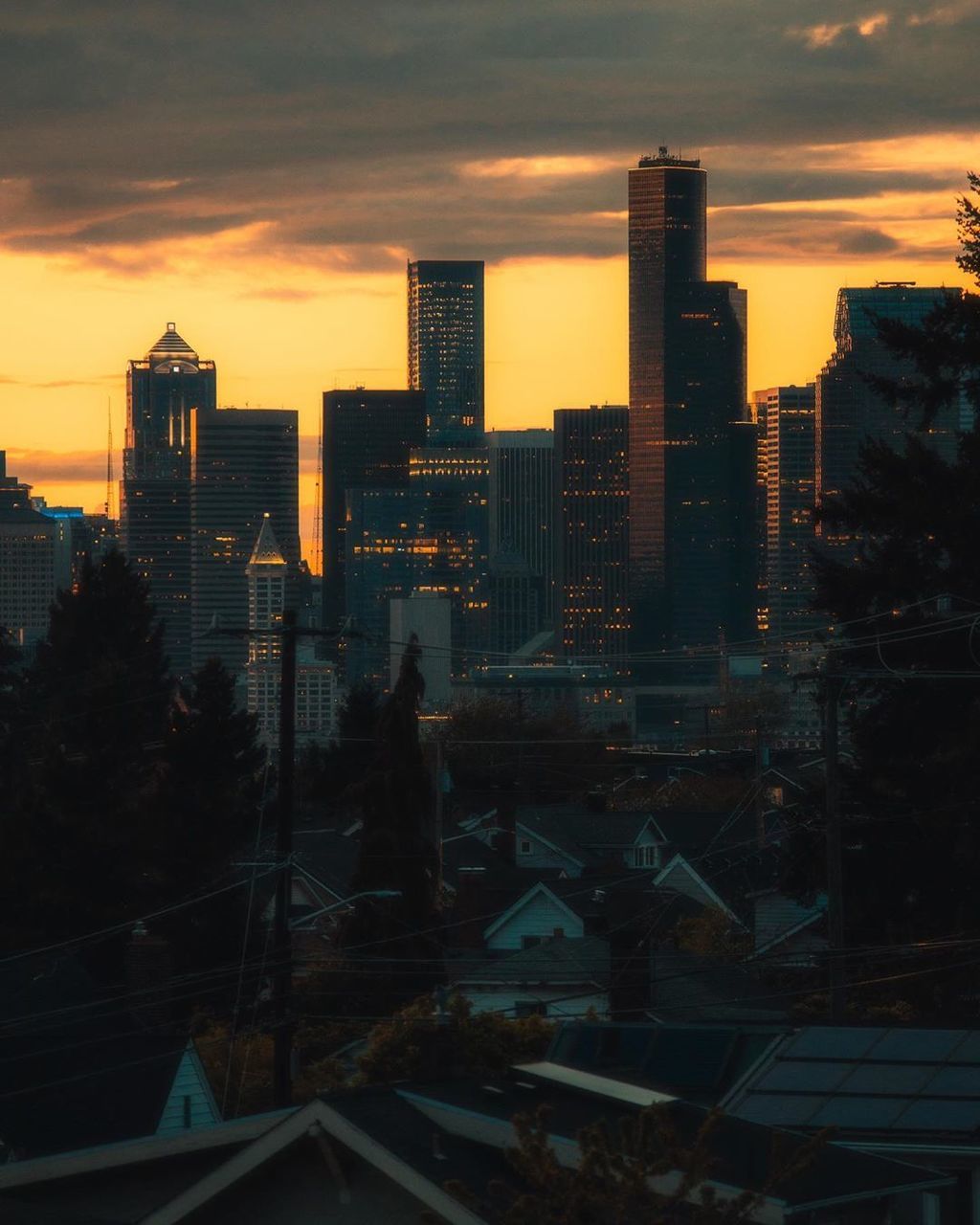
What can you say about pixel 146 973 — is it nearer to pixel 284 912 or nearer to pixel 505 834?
pixel 284 912

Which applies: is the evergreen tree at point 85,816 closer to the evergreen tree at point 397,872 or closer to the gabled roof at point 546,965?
the evergreen tree at point 397,872

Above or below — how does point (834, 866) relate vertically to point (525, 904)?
above

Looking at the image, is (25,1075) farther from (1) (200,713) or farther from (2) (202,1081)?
(1) (200,713)

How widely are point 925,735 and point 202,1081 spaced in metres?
11.7

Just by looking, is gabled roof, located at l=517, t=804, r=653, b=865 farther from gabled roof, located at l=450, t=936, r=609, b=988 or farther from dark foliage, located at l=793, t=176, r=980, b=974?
dark foliage, located at l=793, t=176, r=980, b=974

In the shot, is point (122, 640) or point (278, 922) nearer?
point (278, 922)

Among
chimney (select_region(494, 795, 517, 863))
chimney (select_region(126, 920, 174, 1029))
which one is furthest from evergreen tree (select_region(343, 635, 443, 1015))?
chimney (select_region(494, 795, 517, 863))

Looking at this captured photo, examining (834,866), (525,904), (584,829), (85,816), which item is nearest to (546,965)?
(525,904)

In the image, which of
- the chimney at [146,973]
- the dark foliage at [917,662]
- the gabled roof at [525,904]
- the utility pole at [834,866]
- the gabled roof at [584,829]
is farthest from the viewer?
the gabled roof at [584,829]

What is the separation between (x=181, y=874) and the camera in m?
53.2

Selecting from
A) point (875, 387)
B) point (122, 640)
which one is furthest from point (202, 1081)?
point (122, 640)

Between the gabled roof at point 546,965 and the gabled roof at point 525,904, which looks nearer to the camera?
the gabled roof at point 546,965

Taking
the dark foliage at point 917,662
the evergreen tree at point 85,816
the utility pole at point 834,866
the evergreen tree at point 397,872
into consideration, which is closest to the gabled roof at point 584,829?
the evergreen tree at point 85,816

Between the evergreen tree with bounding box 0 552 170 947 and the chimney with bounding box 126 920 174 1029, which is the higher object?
the evergreen tree with bounding box 0 552 170 947
